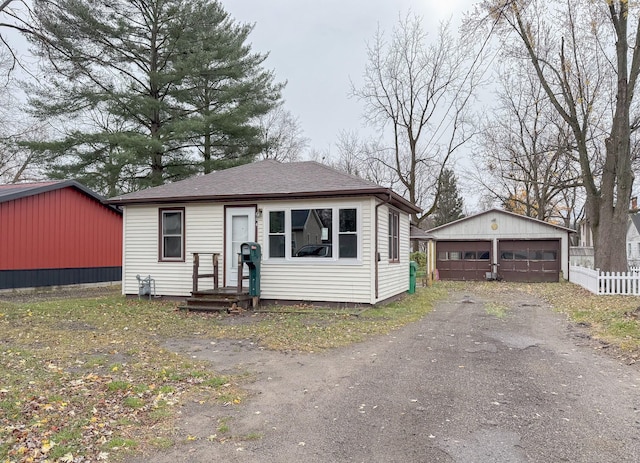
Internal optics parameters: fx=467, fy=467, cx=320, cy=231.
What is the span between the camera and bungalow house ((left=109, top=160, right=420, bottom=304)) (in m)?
10.6

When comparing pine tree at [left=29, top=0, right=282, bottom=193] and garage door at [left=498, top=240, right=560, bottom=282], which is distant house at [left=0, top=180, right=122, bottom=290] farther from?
garage door at [left=498, top=240, right=560, bottom=282]

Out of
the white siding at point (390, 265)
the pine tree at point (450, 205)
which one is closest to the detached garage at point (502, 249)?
the white siding at point (390, 265)

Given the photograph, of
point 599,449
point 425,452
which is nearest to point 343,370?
point 425,452

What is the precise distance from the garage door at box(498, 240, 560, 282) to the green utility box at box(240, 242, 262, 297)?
51.6 feet

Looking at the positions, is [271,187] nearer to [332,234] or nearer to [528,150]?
[332,234]

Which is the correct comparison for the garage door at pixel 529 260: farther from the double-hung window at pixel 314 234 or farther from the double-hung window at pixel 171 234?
the double-hung window at pixel 171 234

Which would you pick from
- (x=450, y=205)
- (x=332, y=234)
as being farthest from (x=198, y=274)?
(x=450, y=205)

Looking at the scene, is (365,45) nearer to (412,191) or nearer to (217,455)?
(412,191)

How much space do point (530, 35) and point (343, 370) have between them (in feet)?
51.6

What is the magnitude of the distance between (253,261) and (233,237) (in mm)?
1399

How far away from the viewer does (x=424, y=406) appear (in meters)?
4.45

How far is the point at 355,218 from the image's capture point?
418 inches

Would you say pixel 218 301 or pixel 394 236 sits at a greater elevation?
pixel 394 236

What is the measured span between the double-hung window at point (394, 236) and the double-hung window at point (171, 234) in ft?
18.2
